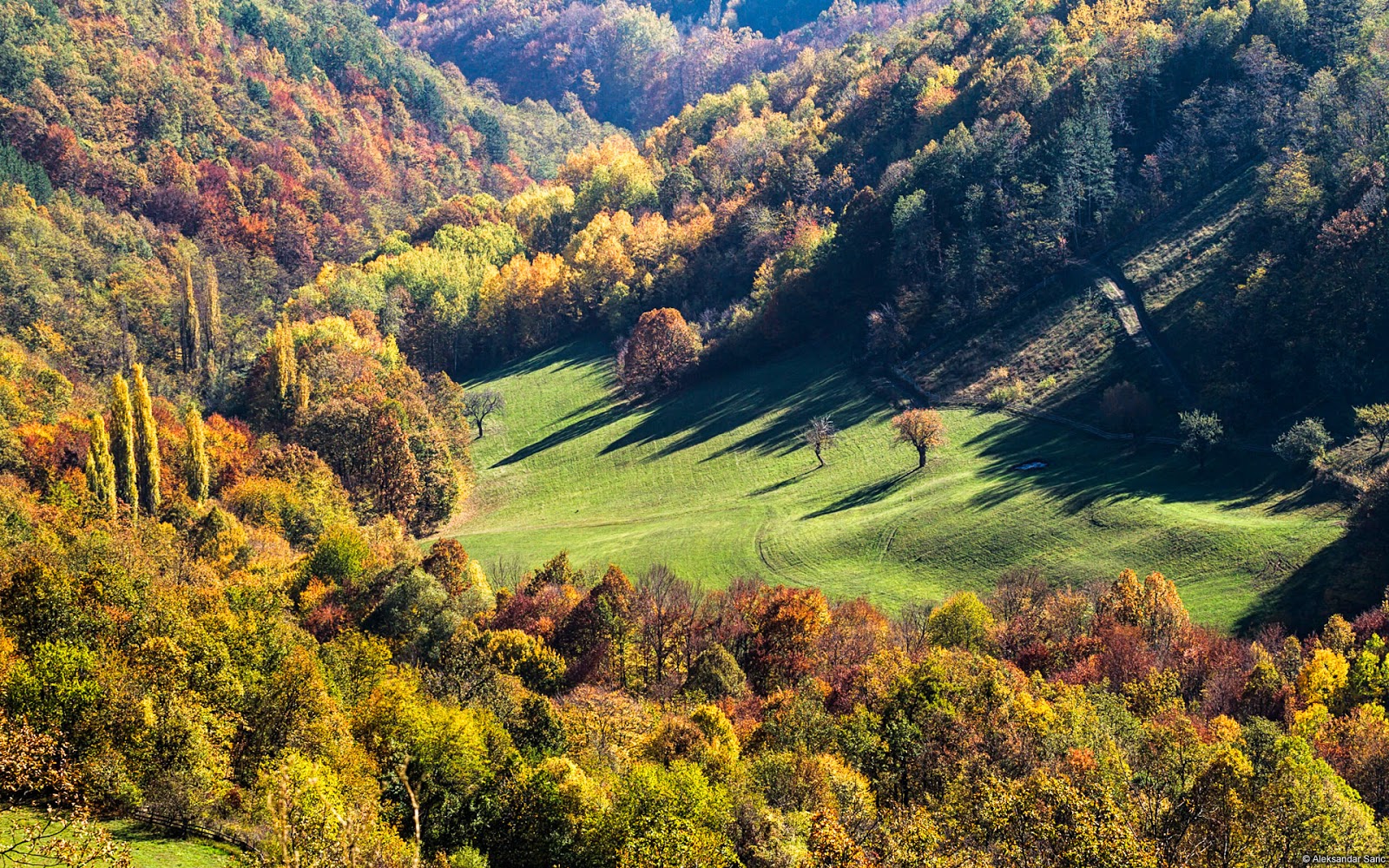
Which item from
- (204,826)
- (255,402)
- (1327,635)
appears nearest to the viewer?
(204,826)

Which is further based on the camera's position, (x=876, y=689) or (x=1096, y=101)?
(x=1096, y=101)

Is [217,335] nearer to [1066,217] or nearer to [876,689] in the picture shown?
[1066,217]

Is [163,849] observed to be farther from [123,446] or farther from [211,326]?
[211,326]

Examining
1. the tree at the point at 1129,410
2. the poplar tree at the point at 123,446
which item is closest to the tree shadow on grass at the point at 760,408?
the tree at the point at 1129,410

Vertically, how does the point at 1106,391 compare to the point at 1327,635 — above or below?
above

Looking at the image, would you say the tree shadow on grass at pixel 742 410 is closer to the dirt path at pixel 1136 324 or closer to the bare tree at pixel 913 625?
the dirt path at pixel 1136 324

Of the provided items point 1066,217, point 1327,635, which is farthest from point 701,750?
point 1066,217

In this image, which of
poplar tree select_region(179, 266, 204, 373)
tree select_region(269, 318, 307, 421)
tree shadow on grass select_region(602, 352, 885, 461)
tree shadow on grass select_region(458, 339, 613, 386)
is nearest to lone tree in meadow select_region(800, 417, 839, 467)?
tree shadow on grass select_region(602, 352, 885, 461)
